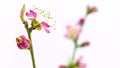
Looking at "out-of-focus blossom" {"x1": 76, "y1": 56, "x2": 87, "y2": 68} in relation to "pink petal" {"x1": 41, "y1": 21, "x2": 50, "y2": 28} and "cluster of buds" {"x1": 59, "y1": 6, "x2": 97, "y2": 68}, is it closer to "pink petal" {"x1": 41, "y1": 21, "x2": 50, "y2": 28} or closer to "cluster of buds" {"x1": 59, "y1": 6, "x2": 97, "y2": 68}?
"cluster of buds" {"x1": 59, "y1": 6, "x2": 97, "y2": 68}

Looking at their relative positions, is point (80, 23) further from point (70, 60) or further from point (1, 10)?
point (1, 10)

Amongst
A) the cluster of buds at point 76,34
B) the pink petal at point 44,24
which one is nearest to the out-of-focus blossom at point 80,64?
the cluster of buds at point 76,34

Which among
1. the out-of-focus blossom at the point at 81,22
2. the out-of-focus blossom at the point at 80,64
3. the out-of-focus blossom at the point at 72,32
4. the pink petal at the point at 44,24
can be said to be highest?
the pink petal at the point at 44,24

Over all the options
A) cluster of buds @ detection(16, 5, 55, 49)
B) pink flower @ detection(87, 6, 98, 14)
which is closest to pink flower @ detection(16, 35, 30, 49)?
cluster of buds @ detection(16, 5, 55, 49)

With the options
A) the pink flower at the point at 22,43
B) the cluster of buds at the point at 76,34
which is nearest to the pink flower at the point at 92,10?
the cluster of buds at the point at 76,34

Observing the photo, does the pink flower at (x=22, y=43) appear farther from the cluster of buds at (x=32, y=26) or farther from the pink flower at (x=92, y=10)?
the pink flower at (x=92, y=10)

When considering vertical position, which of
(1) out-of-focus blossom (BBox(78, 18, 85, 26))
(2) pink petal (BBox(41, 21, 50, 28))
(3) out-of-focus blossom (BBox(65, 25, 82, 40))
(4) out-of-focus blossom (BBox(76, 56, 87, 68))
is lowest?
(4) out-of-focus blossom (BBox(76, 56, 87, 68))

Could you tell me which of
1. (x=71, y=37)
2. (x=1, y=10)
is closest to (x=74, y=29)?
(x=71, y=37)

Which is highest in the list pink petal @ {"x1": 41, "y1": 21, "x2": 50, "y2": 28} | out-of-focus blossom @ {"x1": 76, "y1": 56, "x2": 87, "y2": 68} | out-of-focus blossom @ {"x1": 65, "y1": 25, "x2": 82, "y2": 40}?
pink petal @ {"x1": 41, "y1": 21, "x2": 50, "y2": 28}

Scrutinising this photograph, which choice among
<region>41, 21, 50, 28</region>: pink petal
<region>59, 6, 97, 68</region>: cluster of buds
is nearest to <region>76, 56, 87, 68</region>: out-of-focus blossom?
<region>59, 6, 97, 68</region>: cluster of buds

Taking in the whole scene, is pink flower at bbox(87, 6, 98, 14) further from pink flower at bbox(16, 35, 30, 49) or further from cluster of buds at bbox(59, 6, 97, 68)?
pink flower at bbox(16, 35, 30, 49)

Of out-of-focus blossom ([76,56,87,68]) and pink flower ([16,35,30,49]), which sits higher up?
pink flower ([16,35,30,49])

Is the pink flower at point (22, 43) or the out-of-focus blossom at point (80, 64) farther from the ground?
the pink flower at point (22, 43)
